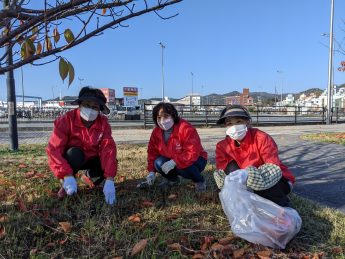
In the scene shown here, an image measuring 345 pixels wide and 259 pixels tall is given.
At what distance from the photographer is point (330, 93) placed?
22031 mm

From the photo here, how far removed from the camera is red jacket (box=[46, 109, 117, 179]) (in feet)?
10.7

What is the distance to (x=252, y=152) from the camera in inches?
120

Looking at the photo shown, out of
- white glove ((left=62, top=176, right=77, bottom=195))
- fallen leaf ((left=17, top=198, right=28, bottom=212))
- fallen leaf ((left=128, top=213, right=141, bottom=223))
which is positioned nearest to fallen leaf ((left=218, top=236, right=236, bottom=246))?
fallen leaf ((left=128, top=213, right=141, bottom=223))

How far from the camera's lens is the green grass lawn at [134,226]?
243 cm

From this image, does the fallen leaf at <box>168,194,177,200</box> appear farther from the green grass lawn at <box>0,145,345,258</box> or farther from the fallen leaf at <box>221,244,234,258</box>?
the fallen leaf at <box>221,244,234,258</box>

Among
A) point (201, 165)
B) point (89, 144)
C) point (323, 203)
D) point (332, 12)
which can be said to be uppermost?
point (332, 12)

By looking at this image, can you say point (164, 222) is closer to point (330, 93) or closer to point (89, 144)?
point (89, 144)

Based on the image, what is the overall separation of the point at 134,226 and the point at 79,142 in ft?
3.57

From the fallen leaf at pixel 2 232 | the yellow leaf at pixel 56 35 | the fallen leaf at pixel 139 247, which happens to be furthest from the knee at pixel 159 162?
the yellow leaf at pixel 56 35

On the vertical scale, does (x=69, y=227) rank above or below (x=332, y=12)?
below

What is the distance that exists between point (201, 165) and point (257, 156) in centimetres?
94

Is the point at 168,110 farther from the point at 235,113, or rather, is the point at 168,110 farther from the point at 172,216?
the point at 172,216

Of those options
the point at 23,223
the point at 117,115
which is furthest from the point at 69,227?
the point at 117,115

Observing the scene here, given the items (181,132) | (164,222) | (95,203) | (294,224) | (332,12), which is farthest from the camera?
(332,12)
